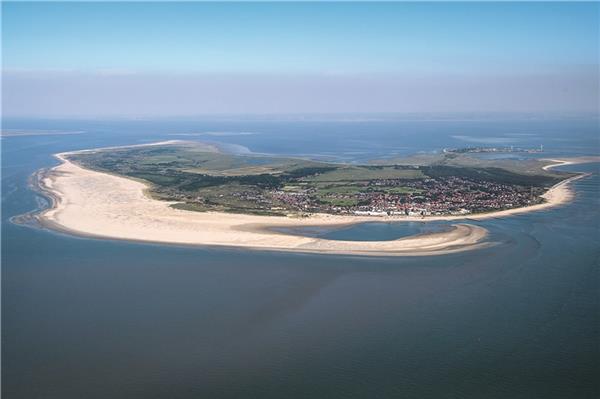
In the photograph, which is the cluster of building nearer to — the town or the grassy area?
the town

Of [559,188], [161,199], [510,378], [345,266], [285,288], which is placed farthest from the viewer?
[559,188]

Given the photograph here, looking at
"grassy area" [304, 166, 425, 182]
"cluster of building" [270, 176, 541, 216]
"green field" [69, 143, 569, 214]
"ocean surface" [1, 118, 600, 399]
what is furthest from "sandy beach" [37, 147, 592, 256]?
"grassy area" [304, 166, 425, 182]

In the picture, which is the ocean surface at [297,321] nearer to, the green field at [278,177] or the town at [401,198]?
the town at [401,198]

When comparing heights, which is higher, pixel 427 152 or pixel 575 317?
pixel 427 152

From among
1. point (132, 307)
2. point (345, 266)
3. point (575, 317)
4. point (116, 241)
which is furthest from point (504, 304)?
point (116, 241)

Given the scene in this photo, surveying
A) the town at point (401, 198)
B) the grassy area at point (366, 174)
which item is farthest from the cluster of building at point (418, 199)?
the grassy area at point (366, 174)

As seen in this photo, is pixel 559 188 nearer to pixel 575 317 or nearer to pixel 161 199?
pixel 575 317
